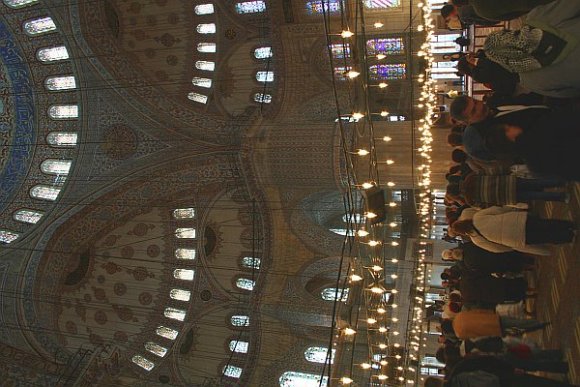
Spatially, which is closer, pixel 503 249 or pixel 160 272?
pixel 503 249

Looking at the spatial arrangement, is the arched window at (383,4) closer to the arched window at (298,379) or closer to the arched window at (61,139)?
the arched window at (61,139)

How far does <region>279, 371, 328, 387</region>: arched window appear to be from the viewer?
38.7 feet

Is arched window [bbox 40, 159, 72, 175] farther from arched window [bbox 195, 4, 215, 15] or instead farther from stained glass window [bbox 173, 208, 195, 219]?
arched window [bbox 195, 4, 215, 15]

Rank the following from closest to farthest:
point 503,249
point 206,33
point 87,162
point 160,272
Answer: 1. point 503,249
2. point 206,33
3. point 87,162
4. point 160,272

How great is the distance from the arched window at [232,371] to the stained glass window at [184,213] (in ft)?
12.0

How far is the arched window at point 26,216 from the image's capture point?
12.4 meters

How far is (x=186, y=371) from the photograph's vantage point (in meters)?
Result: 12.6

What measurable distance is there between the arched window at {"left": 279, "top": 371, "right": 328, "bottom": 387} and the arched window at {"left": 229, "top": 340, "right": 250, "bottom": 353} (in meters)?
1.09

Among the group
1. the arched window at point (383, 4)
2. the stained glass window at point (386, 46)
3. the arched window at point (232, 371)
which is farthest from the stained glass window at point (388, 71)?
the arched window at point (232, 371)

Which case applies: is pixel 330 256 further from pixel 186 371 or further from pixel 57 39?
pixel 57 39

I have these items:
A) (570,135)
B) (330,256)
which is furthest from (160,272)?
(570,135)

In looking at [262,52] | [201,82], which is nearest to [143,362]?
[201,82]

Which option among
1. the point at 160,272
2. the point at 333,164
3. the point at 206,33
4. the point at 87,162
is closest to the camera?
the point at 333,164

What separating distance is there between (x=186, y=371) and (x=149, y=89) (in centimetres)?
666
